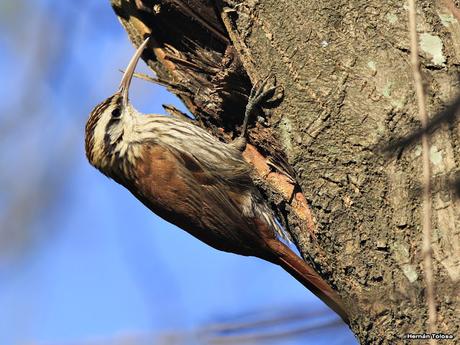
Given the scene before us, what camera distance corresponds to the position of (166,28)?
150 inches

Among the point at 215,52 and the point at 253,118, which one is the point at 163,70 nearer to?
the point at 215,52

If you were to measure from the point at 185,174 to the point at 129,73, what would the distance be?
0.70m

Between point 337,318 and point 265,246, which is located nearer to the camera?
point 337,318

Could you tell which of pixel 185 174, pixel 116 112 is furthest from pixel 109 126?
pixel 185 174

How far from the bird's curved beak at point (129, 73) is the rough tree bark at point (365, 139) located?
2.70 ft

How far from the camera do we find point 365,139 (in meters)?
2.54

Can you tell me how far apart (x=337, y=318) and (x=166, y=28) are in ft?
5.84

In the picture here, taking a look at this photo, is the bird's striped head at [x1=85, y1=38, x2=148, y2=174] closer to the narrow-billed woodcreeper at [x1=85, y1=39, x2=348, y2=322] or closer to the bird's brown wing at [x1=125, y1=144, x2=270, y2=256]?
the narrow-billed woodcreeper at [x1=85, y1=39, x2=348, y2=322]

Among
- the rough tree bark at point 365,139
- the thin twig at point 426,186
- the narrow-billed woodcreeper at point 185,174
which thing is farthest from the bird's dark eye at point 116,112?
the thin twig at point 426,186

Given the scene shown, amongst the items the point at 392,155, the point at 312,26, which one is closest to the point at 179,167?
the point at 312,26

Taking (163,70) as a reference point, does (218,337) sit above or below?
below

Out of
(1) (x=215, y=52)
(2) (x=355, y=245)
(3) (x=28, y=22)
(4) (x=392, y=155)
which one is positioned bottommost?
(2) (x=355, y=245)

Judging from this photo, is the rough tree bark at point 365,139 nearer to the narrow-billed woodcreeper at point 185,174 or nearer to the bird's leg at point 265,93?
the bird's leg at point 265,93

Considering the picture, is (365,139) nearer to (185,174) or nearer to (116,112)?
(185,174)
